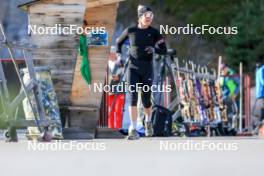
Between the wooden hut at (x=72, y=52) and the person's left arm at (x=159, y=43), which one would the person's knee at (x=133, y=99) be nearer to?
the wooden hut at (x=72, y=52)

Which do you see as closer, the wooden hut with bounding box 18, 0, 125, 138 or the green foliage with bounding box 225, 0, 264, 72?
the wooden hut with bounding box 18, 0, 125, 138

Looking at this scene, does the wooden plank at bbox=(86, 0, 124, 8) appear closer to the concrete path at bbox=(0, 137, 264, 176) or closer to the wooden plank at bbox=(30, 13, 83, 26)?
the wooden plank at bbox=(30, 13, 83, 26)

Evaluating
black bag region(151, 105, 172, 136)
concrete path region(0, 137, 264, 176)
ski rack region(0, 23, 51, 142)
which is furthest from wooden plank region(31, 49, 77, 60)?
concrete path region(0, 137, 264, 176)

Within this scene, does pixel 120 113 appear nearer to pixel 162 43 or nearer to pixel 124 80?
pixel 124 80

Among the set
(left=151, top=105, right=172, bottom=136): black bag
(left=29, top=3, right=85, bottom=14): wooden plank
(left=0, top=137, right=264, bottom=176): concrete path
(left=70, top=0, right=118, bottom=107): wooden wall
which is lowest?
(left=0, top=137, right=264, bottom=176): concrete path

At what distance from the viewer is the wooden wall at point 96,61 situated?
40.4ft

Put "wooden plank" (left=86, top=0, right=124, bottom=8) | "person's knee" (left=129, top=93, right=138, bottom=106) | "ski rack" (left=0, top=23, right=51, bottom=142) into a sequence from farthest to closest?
"person's knee" (left=129, top=93, right=138, bottom=106), "wooden plank" (left=86, top=0, right=124, bottom=8), "ski rack" (left=0, top=23, right=51, bottom=142)

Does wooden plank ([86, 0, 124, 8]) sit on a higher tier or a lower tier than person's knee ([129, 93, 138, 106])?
higher

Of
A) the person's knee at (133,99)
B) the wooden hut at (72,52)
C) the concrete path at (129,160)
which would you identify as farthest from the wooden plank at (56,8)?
the concrete path at (129,160)

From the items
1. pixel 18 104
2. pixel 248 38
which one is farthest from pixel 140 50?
pixel 248 38

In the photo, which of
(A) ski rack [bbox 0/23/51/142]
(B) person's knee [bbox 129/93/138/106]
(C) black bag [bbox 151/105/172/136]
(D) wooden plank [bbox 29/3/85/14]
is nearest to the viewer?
(A) ski rack [bbox 0/23/51/142]

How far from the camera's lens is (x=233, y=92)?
17.6 metres

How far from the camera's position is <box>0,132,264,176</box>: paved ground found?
7570 millimetres

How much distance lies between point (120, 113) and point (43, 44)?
6.46ft
